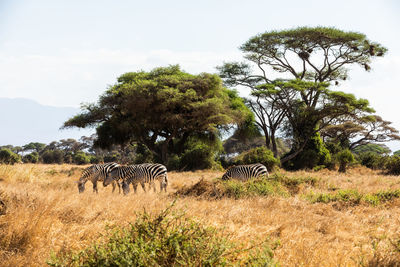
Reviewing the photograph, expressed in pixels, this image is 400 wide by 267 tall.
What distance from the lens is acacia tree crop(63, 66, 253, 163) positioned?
28.9 metres

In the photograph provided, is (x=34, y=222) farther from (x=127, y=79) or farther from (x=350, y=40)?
(x=350, y=40)

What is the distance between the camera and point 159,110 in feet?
97.3

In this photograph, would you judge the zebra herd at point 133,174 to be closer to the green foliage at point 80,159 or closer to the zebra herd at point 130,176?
the zebra herd at point 130,176

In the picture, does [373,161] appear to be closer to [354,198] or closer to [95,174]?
[354,198]

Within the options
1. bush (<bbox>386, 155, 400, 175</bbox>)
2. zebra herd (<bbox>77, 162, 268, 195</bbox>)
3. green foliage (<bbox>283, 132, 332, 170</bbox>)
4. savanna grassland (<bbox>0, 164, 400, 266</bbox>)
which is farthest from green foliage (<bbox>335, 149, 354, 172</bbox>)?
savanna grassland (<bbox>0, 164, 400, 266</bbox>)

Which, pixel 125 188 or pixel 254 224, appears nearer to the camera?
pixel 254 224

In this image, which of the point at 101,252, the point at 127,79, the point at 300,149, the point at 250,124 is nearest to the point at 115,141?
the point at 127,79

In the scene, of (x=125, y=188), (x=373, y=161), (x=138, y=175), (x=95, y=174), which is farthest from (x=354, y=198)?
(x=373, y=161)

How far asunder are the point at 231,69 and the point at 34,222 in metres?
36.3

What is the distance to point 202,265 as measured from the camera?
11.4ft

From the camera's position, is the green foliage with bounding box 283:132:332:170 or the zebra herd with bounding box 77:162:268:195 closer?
the zebra herd with bounding box 77:162:268:195

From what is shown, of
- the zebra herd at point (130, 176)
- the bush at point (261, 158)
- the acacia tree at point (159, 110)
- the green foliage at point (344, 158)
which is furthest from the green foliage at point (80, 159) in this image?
the zebra herd at point (130, 176)

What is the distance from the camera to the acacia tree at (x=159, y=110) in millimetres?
28891

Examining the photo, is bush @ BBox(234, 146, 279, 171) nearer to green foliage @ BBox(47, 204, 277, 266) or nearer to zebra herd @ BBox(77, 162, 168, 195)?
zebra herd @ BBox(77, 162, 168, 195)
